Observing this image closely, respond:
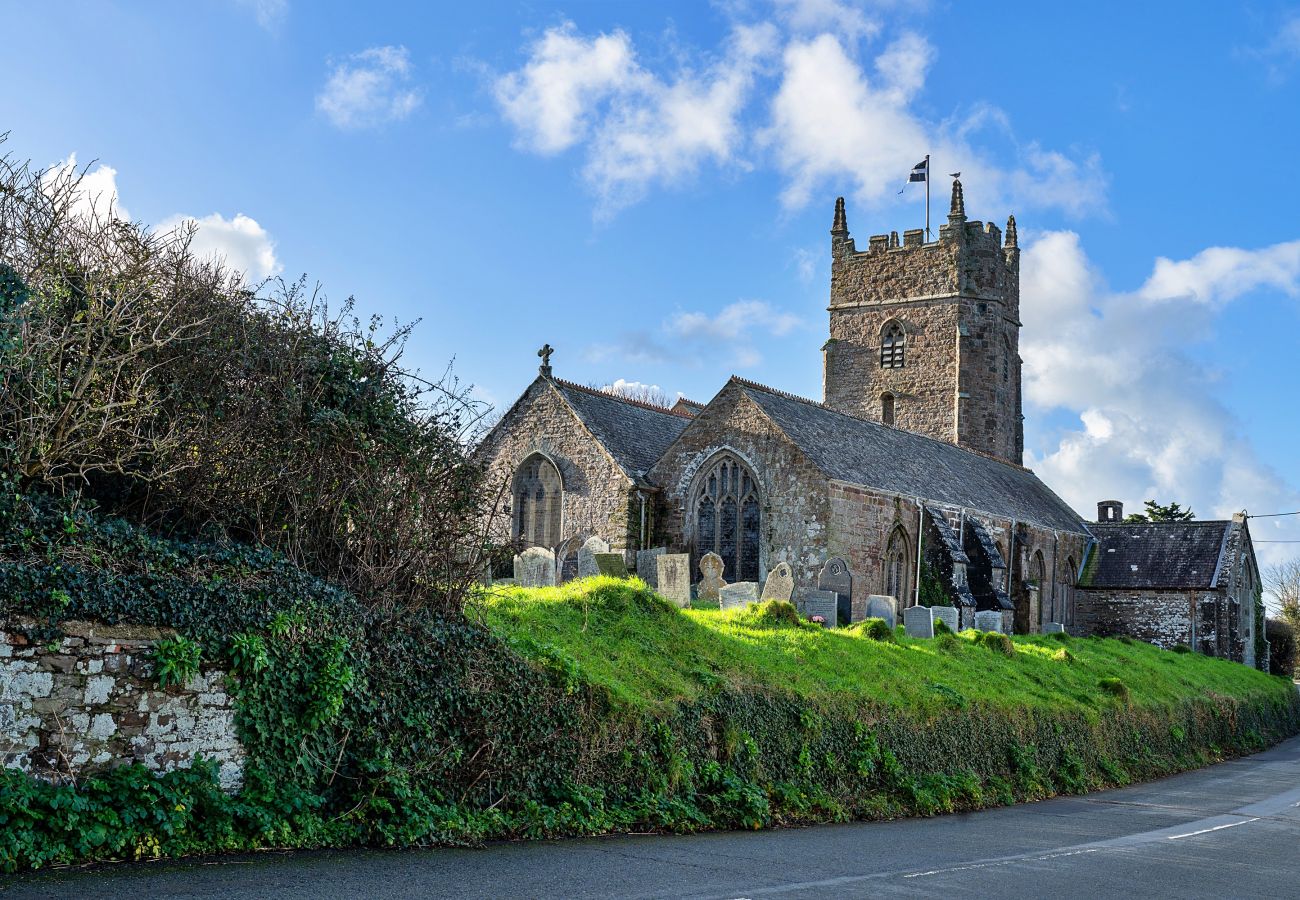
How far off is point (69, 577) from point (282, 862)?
276cm

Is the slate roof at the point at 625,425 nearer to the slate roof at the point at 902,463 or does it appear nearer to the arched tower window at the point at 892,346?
the slate roof at the point at 902,463

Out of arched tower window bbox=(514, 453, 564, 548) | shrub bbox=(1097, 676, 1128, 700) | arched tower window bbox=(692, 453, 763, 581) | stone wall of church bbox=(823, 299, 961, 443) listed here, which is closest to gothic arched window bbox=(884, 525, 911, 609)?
arched tower window bbox=(692, 453, 763, 581)

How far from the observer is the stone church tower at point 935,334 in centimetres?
4862

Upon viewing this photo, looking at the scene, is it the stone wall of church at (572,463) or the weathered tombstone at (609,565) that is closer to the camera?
the weathered tombstone at (609,565)

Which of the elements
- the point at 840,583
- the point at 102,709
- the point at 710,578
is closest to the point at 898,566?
the point at 840,583

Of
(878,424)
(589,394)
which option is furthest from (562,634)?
(878,424)

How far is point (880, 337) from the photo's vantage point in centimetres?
5041

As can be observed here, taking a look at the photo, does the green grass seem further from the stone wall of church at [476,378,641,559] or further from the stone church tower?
the stone church tower

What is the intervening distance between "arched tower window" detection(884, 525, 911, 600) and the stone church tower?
16464mm

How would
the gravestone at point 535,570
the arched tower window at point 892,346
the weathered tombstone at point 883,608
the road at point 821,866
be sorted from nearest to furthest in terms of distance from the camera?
1. the road at point 821,866
2. the gravestone at point 535,570
3. the weathered tombstone at point 883,608
4. the arched tower window at point 892,346

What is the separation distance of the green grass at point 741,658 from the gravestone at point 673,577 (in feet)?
1.99

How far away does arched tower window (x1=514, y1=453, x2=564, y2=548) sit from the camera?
32844mm

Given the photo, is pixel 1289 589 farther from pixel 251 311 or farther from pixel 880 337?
pixel 251 311

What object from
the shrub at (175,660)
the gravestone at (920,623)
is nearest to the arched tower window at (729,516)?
the gravestone at (920,623)
